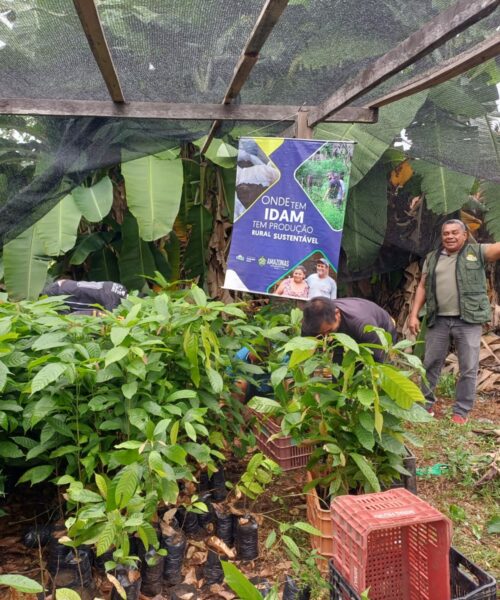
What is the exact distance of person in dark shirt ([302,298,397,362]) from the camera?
2.60 metres

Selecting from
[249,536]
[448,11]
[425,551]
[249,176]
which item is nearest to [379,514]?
[425,551]

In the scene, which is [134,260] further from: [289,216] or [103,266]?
[289,216]

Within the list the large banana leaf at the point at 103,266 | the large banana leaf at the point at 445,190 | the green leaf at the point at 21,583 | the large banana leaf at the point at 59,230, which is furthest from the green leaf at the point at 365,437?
the large banana leaf at the point at 103,266

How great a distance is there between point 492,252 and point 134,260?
3131mm

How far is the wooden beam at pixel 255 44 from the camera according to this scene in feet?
6.73

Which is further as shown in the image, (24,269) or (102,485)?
(24,269)

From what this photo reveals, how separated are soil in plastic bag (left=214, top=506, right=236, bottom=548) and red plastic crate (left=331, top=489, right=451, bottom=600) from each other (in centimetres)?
60

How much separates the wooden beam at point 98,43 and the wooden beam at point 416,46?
1.27 m

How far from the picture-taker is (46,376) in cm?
180

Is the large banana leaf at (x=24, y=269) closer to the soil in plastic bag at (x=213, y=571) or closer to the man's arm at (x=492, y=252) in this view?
the soil in plastic bag at (x=213, y=571)

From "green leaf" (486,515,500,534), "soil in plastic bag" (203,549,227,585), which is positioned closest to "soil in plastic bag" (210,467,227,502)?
"soil in plastic bag" (203,549,227,585)

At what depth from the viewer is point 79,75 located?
2.91m

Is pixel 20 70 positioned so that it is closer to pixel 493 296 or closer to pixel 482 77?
pixel 482 77

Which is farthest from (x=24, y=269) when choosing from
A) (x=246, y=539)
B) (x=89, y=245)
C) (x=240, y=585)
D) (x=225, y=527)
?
(x=240, y=585)
